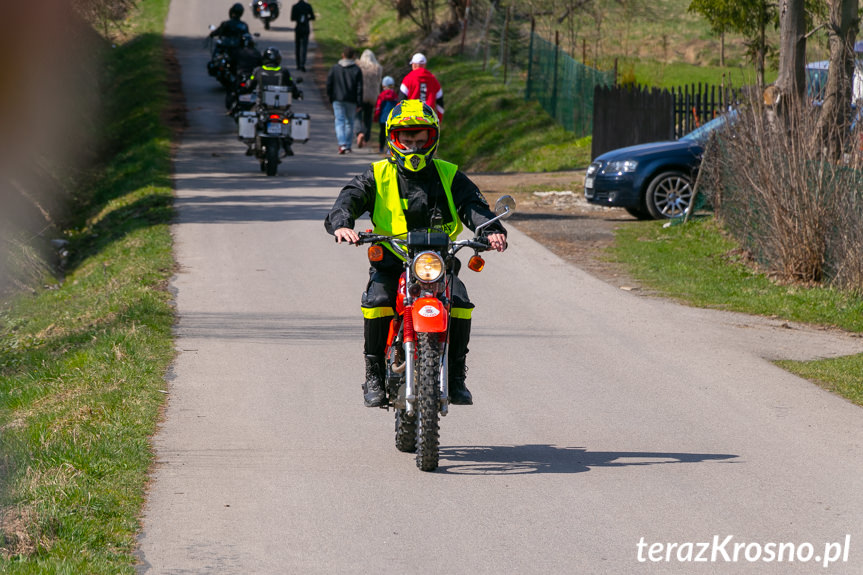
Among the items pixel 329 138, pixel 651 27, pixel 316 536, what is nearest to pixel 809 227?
pixel 316 536

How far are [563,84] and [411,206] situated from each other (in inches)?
915

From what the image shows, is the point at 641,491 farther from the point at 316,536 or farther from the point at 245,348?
the point at 245,348

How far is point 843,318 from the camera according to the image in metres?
12.2

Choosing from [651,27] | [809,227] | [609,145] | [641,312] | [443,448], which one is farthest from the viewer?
[651,27]

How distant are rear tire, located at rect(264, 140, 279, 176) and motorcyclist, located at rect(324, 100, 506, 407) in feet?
47.8

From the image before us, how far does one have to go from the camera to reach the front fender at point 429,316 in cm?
640

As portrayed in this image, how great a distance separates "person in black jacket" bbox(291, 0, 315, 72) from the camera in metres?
35.9

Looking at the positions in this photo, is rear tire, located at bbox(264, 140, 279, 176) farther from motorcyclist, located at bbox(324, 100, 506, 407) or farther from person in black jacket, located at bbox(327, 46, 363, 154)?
motorcyclist, located at bbox(324, 100, 506, 407)

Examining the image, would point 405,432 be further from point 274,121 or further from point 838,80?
point 274,121

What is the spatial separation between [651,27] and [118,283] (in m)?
38.0

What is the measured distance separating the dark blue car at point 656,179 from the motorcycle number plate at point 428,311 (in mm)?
11930

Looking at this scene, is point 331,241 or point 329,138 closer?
point 331,241

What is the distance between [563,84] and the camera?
29.4 metres
